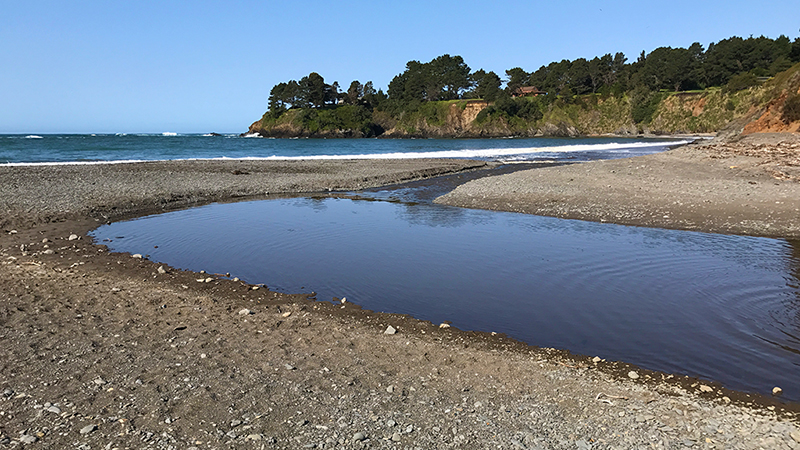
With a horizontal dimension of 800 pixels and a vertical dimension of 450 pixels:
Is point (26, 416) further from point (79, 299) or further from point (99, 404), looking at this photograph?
point (79, 299)

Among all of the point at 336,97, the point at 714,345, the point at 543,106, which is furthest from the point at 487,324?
the point at 336,97

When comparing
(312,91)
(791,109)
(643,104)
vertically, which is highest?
(312,91)

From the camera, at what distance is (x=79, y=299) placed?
355 inches

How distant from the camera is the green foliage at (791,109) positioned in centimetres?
3219

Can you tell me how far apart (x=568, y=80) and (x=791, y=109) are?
134 metres

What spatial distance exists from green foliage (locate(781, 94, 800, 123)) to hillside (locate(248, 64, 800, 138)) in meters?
86.7

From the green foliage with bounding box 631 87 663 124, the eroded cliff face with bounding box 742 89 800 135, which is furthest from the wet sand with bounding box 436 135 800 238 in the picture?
the green foliage with bounding box 631 87 663 124

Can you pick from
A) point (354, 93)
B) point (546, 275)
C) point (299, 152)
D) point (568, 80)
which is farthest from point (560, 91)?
point (546, 275)

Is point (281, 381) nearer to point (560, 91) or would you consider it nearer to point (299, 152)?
point (299, 152)

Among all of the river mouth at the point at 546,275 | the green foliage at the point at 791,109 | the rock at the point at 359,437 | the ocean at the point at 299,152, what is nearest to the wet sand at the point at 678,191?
the river mouth at the point at 546,275

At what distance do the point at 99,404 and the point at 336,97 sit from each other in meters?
175

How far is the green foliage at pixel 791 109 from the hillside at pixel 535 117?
86695 mm

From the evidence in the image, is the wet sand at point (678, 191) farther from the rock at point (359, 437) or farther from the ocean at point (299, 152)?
the ocean at point (299, 152)

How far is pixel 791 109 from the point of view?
107 ft
